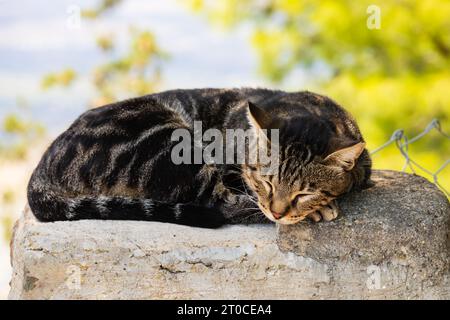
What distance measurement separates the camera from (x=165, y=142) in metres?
3.17

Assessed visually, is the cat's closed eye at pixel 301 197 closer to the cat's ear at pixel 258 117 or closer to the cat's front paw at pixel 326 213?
the cat's front paw at pixel 326 213

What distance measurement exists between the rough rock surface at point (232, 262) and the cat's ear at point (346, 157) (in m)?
0.26

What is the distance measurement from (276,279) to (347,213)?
47 centimetres

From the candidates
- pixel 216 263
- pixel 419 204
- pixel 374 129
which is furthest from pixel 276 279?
pixel 374 129

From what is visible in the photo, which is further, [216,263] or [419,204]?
[419,204]

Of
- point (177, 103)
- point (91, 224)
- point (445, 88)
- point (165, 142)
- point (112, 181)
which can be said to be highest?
point (445, 88)

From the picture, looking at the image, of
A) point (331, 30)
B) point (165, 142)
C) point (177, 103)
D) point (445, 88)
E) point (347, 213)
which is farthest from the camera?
point (331, 30)

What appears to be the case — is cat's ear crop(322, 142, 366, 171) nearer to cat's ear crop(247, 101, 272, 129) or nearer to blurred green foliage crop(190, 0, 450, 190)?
cat's ear crop(247, 101, 272, 129)

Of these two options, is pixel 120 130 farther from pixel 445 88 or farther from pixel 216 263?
pixel 445 88

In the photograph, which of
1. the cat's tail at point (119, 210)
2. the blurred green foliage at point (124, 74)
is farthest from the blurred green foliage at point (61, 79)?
the cat's tail at point (119, 210)

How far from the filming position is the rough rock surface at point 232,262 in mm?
2711

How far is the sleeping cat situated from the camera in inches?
115

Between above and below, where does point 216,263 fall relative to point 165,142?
below

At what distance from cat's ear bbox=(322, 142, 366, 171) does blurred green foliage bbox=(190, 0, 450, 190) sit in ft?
12.2
